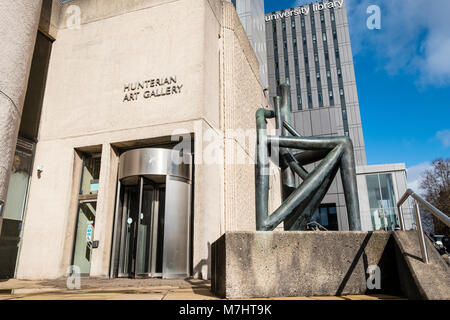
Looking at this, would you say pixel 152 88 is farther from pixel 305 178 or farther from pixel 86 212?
pixel 305 178

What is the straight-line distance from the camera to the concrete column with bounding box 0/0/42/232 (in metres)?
7.87

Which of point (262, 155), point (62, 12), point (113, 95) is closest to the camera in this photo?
point (262, 155)

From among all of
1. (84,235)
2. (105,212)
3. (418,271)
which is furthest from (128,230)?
(418,271)

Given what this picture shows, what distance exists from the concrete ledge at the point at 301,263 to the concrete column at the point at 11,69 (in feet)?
22.4

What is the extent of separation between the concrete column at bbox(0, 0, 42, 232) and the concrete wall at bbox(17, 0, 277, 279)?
102 inches

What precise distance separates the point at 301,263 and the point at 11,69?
8417mm

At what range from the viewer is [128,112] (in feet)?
35.8

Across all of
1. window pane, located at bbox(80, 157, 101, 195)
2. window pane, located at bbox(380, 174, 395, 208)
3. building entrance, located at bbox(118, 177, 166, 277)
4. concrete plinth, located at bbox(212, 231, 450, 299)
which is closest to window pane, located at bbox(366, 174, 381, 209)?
window pane, located at bbox(380, 174, 395, 208)

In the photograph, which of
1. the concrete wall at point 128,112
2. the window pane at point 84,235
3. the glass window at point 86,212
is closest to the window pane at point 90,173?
the glass window at point 86,212

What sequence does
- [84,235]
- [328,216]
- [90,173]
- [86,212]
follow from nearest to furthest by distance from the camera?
[84,235], [86,212], [90,173], [328,216]
